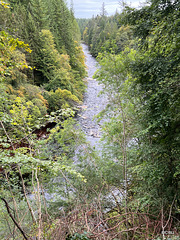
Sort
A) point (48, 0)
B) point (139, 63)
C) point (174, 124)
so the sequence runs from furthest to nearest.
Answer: point (48, 0)
point (139, 63)
point (174, 124)

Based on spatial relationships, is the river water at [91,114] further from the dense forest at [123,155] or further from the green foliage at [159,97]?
the green foliage at [159,97]

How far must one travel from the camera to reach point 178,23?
294 centimetres

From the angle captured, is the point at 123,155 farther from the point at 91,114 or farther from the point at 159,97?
the point at 91,114

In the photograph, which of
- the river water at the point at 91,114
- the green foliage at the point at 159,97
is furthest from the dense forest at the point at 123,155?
the river water at the point at 91,114

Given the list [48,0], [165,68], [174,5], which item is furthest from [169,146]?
[48,0]

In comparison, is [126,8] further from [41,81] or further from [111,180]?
[41,81]

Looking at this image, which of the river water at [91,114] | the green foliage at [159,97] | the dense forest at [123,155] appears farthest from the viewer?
the river water at [91,114]

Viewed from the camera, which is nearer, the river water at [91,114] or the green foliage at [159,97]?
the green foliage at [159,97]

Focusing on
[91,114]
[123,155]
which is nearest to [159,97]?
[123,155]

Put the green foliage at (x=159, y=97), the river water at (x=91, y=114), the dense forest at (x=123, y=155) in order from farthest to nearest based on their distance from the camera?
the river water at (x=91, y=114) → the green foliage at (x=159, y=97) → the dense forest at (x=123, y=155)

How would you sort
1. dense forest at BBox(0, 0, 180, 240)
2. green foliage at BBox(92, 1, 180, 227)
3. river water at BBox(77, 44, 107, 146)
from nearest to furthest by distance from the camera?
dense forest at BBox(0, 0, 180, 240), green foliage at BBox(92, 1, 180, 227), river water at BBox(77, 44, 107, 146)

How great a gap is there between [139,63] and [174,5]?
1.28m

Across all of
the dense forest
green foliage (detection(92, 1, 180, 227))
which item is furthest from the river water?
green foliage (detection(92, 1, 180, 227))

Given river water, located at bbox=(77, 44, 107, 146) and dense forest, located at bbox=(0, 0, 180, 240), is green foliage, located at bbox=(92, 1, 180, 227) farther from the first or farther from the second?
river water, located at bbox=(77, 44, 107, 146)
